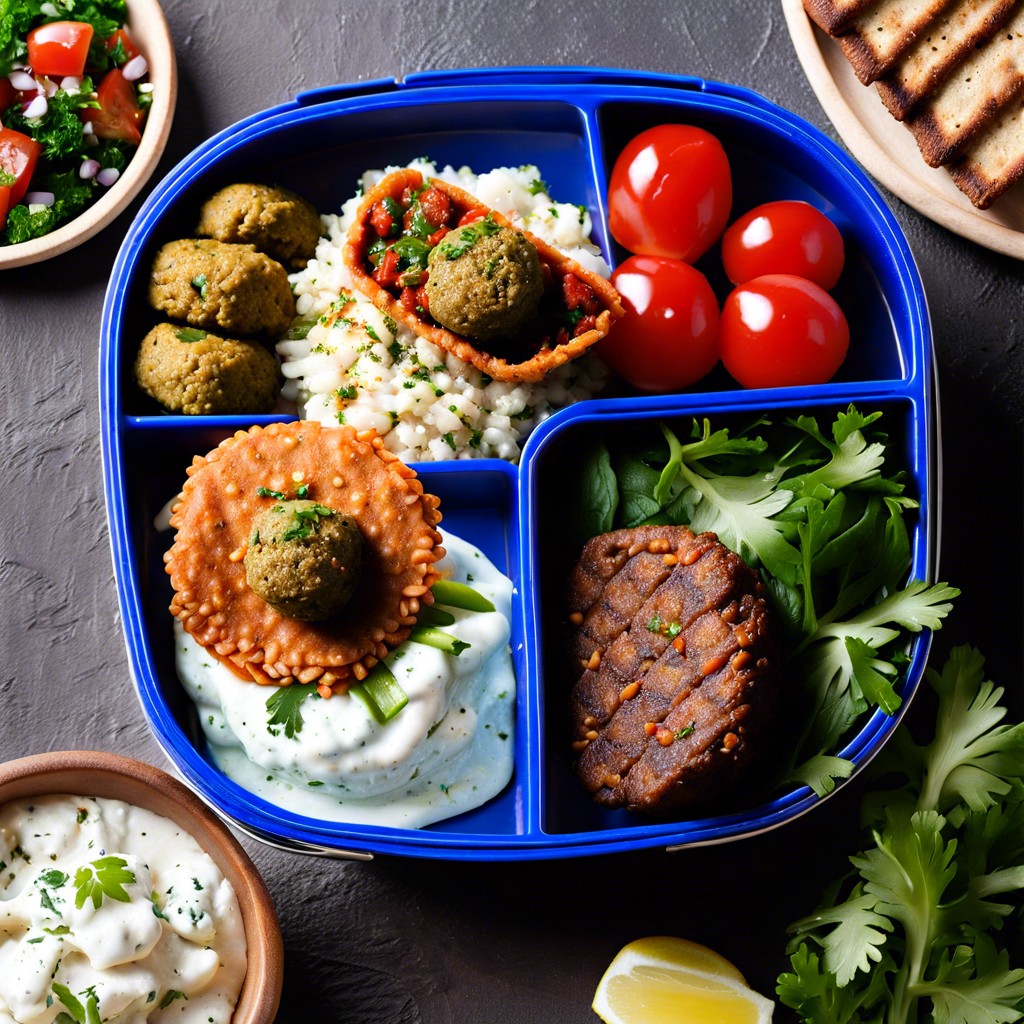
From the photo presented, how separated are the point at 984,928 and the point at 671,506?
1.38 meters

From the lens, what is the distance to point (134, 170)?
3.19 metres

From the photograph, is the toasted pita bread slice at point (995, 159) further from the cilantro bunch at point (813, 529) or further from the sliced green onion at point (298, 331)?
the sliced green onion at point (298, 331)

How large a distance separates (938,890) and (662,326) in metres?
1.64

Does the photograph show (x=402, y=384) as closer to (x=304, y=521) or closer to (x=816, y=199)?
(x=304, y=521)

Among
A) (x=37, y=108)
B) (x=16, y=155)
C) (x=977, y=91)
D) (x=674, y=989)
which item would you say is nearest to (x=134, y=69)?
(x=37, y=108)

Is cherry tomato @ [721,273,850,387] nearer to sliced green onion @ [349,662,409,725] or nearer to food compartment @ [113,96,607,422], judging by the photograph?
food compartment @ [113,96,607,422]

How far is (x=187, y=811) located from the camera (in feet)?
8.85

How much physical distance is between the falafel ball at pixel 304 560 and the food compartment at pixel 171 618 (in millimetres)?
419

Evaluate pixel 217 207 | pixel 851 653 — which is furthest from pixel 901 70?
pixel 217 207

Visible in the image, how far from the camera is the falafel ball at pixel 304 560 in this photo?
8.19ft

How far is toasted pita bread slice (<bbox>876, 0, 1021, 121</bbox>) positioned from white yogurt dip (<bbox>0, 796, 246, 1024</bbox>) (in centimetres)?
286

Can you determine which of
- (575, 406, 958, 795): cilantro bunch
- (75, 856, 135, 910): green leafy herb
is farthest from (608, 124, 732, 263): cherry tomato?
(75, 856, 135, 910): green leafy herb

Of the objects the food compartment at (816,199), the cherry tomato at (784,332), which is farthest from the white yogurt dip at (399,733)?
the food compartment at (816,199)

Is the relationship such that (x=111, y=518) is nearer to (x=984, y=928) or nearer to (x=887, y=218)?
(x=887, y=218)
